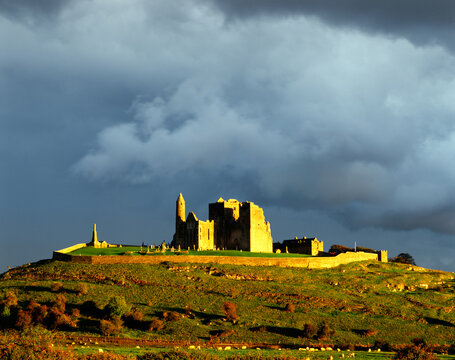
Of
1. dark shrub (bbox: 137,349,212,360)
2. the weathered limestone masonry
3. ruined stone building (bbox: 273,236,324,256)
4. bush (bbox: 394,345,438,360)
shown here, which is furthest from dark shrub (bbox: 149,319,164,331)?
ruined stone building (bbox: 273,236,324,256)

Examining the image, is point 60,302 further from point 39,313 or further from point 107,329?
point 107,329

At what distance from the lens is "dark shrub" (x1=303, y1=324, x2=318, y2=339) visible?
61.0m

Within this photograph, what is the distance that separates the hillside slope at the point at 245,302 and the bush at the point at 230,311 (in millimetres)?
620

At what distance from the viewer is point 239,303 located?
2712 inches

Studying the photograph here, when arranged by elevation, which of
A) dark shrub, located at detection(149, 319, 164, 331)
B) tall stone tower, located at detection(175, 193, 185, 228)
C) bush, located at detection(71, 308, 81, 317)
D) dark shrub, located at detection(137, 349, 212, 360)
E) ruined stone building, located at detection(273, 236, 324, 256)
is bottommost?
dark shrub, located at detection(149, 319, 164, 331)

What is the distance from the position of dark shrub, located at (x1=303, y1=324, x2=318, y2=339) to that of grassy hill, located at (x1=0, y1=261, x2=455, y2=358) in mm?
103

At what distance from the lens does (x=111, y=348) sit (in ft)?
162

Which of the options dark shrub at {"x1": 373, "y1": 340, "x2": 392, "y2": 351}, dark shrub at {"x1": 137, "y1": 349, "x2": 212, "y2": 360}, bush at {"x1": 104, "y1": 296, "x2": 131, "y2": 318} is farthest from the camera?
bush at {"x1": 104, "y1": 296, "x2": 131, "y2": 318}

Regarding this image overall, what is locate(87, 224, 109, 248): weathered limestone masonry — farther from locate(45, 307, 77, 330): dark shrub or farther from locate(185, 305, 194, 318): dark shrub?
locate(45, 307, 77, 330): dark shrub

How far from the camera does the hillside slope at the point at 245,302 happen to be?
5994 cm

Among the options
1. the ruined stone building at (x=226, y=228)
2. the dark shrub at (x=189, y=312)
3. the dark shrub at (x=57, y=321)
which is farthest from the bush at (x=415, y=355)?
the ruined stone building at (x=226, y=228)

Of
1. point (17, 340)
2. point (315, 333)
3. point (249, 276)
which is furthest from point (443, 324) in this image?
point (17, 340)

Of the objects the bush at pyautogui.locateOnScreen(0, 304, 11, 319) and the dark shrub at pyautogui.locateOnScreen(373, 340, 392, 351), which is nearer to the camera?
the dark shrub at pyautogui.locateOnScreen(373, 340, 392, 351)

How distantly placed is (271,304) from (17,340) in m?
39.7
